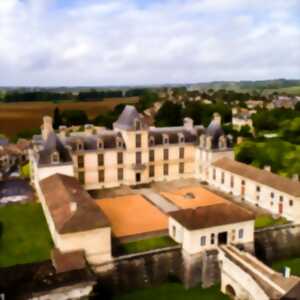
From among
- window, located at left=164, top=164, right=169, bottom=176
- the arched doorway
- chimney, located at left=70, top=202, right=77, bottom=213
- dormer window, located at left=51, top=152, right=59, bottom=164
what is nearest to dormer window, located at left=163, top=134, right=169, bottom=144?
window, located at left=164, top=164, right=169, bottom=176

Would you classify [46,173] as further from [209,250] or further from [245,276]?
[245,276]

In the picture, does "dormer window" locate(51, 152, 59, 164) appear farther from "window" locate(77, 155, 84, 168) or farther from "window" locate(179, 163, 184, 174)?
"window" locate(179, 163, 184, 174)

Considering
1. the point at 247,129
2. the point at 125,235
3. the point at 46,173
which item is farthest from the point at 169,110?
the point at 125,235

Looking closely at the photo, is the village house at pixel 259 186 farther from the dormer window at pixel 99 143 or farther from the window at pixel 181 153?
the dormer window at pixel 99 143

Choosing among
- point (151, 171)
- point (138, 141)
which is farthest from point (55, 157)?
point (151, 171)

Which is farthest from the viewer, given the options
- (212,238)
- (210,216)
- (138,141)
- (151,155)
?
(151,155)

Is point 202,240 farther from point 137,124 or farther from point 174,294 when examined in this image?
Result: point 137,124
